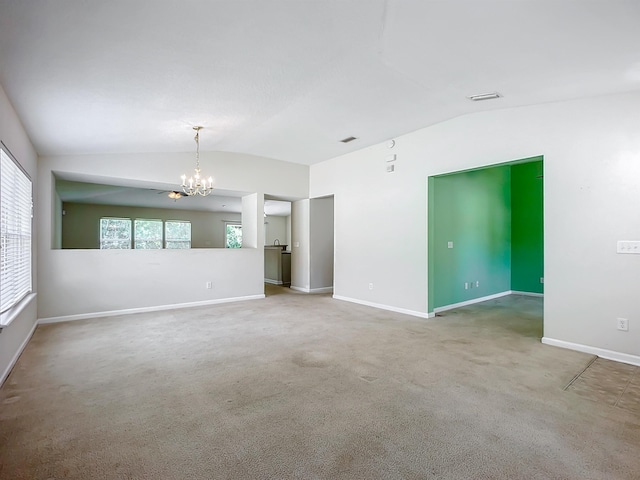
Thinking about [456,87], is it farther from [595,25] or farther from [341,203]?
Result: [341,203]

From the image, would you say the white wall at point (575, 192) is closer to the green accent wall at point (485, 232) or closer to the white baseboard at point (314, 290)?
the green accent wall at point (485, 232)

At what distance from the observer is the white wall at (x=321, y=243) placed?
24.8 ft

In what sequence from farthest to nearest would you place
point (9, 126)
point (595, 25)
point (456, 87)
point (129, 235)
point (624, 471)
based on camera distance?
1. point (129, 235)
2. point (456, 87)
3. point (9, 126)
4. point (595, 25)
5. point (624, 471)

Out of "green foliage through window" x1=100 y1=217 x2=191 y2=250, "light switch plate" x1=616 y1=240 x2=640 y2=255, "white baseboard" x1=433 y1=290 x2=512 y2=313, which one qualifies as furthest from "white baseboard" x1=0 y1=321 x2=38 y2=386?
"green foliage through window" x1=100 y1=217 x2=191 y2=250

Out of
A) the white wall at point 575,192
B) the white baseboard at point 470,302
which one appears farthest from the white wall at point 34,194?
the white baseboard at point 470,302

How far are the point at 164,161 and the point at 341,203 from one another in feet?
10.7

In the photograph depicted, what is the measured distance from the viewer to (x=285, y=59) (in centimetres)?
288

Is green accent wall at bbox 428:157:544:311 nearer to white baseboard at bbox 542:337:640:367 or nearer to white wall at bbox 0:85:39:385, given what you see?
white baseboard at bbox 542:337:640:367

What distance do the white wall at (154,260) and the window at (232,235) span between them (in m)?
5.81

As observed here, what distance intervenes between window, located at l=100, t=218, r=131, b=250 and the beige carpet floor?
731 cm

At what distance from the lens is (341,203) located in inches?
260

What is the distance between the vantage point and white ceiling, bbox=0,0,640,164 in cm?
203

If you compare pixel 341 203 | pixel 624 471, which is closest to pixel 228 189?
pixel 341 203

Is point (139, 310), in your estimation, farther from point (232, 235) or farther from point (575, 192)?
point (232, 235)
